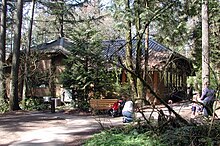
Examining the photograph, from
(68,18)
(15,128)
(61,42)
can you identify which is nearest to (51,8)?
(68,18)

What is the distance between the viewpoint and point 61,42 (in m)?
31.4

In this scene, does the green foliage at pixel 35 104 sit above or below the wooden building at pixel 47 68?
below

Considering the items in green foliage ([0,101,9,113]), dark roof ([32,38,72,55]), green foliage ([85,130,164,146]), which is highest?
dark roof ([32,38,72,55])

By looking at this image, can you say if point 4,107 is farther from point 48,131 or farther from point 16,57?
point 48,131

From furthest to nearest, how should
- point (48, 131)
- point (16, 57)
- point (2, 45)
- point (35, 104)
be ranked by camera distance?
point (35, 104)
point (2, 45)
point (16, 57)
point (48, 131)

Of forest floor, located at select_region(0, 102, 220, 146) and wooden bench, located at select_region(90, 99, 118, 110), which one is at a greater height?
wooden bench, located at select_region(90, 99, 118, 110)

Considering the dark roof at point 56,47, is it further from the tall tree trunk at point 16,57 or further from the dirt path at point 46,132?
the dirt path at point 46,132

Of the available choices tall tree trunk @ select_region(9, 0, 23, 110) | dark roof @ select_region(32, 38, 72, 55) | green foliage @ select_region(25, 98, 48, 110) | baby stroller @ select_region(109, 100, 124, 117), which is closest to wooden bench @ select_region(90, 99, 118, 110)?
baby stroller @ select_region(109, 100, 124, 117)

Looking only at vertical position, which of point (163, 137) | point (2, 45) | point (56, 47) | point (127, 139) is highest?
point (56, 47)

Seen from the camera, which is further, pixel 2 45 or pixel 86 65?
pixel 2 45

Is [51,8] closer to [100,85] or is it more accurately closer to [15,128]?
[100,85]

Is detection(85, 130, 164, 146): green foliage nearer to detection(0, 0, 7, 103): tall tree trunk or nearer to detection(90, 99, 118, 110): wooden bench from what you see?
detection(90, 99, 118, 110): wooden bench

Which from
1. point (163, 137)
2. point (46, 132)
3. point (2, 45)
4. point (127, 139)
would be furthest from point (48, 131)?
point (2, 45)

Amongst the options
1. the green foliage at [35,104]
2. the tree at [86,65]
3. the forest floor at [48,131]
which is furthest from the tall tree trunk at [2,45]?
the forest floor at [48,131]
